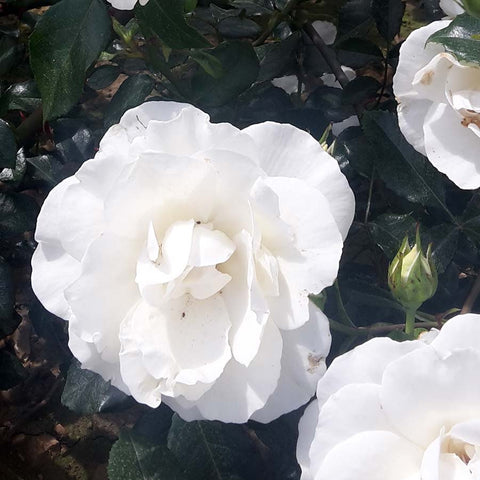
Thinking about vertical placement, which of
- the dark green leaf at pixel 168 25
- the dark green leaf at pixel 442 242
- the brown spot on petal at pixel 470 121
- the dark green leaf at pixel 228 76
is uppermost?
the dark green leaf at pixel 168 25

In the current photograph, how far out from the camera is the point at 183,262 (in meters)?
0.57

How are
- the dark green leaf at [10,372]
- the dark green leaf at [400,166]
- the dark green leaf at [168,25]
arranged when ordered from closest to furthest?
the dark green leaf at [168,25]
the dark green leaf at [400,166]
the dark green leaf at [10,372]

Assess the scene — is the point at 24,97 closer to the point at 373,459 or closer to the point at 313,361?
the point at 313,361

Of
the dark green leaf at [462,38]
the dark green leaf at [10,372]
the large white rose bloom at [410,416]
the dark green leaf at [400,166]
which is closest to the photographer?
the large white rose bloom at [410,416]

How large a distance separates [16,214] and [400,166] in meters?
0.57

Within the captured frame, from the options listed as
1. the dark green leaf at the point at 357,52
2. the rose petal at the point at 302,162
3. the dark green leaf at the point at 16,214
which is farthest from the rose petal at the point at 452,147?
the dark green leaf at the point at 16,214

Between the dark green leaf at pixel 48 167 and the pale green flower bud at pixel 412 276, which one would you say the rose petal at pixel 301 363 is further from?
the dark green leaf at pixel 48 167

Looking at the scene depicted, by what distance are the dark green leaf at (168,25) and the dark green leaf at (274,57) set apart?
1.16 feet

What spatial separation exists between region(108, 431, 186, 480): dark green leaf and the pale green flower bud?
1.34 ft

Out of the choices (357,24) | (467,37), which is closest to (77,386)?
(467,37)

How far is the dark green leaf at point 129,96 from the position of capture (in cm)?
94

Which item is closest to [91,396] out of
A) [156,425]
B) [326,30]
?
[156,425]

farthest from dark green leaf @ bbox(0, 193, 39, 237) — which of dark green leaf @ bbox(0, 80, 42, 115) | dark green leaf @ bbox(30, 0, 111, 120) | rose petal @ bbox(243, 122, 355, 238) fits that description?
rose petal @ bbox(243, 122, 355, 238)

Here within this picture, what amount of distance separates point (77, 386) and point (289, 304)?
16.8 inches
